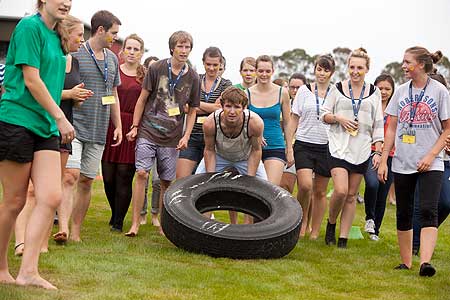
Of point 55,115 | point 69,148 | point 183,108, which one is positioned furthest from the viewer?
point 183,108

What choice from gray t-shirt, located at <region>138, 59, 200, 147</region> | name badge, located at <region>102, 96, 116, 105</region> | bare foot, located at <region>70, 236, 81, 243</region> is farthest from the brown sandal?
gray t-shirt, located at <region>138, 59, 200, 147</region>

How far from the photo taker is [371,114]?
7672 mm

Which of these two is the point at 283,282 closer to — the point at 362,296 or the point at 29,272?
the point at 362,296

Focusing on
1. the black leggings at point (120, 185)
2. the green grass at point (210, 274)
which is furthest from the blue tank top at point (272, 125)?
the black leggings at point (120, 185)

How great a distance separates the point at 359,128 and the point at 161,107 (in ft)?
6.38

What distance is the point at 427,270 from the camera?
6.13 meters

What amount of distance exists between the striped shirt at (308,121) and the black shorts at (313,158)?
6cm

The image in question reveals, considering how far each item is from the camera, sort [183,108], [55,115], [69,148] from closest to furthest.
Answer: [55,115]
[69,148]
[183,108]

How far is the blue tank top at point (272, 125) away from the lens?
784 cm

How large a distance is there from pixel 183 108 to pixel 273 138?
962 millimetres

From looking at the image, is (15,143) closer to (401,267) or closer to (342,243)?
(401,267)

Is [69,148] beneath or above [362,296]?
above

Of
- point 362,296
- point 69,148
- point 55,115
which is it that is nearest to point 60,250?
point 69,148

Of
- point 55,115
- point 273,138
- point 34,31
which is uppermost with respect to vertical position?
point 34,31
